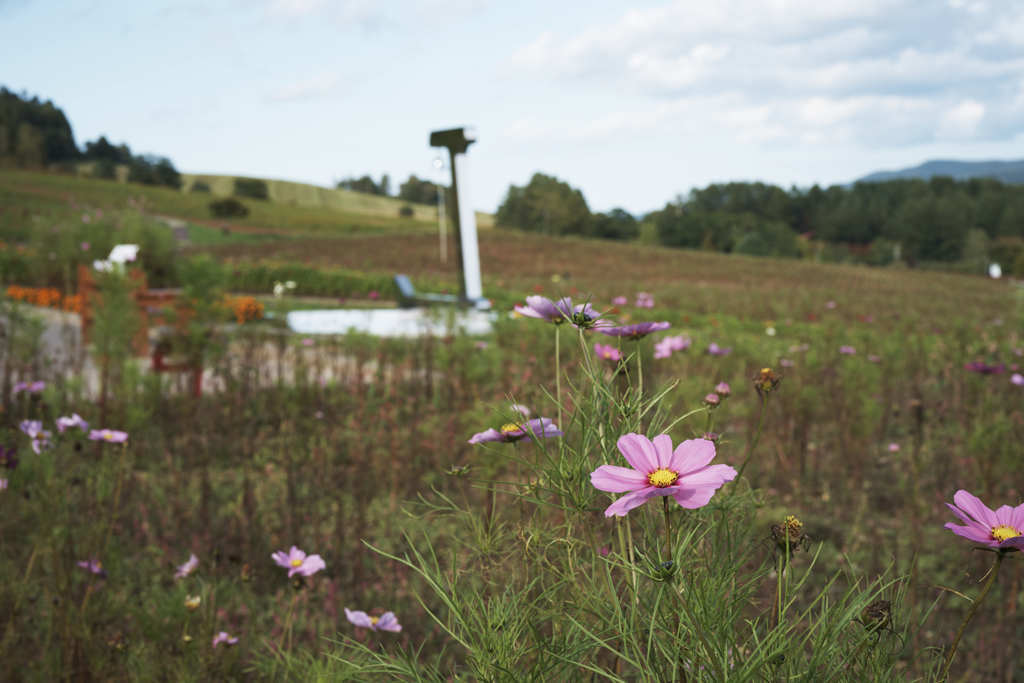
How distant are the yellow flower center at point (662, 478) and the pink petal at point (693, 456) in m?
0.01

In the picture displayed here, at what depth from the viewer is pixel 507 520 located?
5.14ft

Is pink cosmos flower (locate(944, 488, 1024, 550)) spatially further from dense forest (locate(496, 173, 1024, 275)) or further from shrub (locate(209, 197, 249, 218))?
dense forest (locate(496, 173, 1024, 275))

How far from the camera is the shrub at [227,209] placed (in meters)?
42.8

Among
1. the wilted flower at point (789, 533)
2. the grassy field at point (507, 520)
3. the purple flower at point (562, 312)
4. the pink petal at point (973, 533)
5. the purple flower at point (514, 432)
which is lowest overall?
the grassy field at point (507, 520)

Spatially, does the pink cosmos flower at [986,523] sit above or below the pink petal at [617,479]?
below

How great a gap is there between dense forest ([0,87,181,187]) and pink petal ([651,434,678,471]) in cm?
5740

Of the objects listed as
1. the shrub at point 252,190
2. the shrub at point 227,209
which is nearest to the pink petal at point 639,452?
the shrub at point 227,209

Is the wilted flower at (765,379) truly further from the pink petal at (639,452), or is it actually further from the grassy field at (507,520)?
the pink petal at (639,452)

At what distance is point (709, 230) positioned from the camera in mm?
72312

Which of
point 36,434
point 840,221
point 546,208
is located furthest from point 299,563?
point 840,221

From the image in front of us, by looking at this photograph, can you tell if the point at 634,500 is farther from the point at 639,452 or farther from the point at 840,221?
the point at 840,221

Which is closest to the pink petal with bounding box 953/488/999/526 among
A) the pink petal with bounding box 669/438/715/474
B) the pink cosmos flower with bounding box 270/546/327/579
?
the pink petal with bounding box 669/438/715/474

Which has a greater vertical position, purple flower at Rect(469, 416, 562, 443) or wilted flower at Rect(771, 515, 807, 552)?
purple flower at Rect(469, 416, 562, 443)

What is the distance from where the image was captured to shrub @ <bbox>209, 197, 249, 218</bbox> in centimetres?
4284
